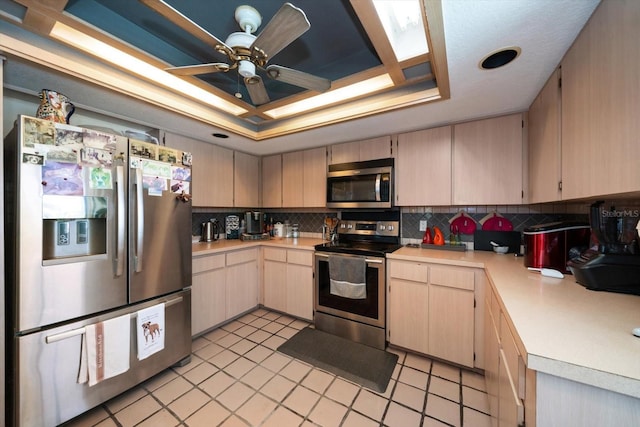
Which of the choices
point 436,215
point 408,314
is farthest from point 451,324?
point 436,215

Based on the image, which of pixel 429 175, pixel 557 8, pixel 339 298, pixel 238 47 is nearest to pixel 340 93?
pixel 238 47

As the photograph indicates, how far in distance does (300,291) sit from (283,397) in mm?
1139

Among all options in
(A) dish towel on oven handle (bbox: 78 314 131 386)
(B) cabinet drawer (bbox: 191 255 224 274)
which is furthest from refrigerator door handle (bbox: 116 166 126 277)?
(B) cabinet drawer (bbox: 191 255 224 274)

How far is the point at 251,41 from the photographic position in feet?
4.17

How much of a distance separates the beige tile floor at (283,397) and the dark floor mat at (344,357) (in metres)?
0.06

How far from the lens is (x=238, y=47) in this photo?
1.23 m

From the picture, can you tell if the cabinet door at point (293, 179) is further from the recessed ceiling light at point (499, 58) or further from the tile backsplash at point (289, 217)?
the recessed ceiling light at point (499, 58)

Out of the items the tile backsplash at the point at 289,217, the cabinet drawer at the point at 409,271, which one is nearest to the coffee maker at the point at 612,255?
the cabinet drawer at the point at 409,271

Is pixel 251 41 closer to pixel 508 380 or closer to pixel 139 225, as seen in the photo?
pixel 139 225

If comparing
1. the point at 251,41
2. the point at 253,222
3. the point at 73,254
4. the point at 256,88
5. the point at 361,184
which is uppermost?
the point at 251,41

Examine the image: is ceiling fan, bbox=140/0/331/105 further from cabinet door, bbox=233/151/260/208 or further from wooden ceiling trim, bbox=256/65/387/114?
cabinet door, bbox=233/151/260/208

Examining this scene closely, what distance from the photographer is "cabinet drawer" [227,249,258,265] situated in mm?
2641

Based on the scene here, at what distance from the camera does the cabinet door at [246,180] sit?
10.2 ft

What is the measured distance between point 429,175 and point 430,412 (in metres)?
1.90
